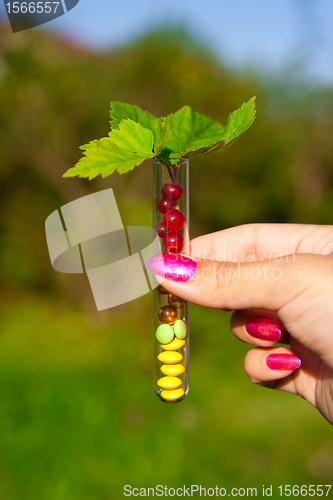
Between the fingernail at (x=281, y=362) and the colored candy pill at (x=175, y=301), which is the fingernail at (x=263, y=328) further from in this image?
the colored candy pill at (x=175, y=301)

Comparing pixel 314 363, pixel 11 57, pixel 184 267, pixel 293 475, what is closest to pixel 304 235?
pixel 314 363

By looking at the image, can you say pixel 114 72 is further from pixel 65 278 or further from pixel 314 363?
pixel 314 363

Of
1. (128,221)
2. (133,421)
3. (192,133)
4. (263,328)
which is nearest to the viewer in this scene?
(192,133)

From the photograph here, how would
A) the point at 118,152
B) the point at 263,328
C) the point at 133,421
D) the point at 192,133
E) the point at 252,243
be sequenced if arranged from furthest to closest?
the point at 133,421, the point at 252,243, the point at 263,328, the point at 192,133, the point at 118,152

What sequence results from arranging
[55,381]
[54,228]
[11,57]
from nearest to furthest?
[54,228] < [55,381] < [11,57]

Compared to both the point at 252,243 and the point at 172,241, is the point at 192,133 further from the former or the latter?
Result: the point at 252,243

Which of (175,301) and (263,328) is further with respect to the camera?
(263,328)

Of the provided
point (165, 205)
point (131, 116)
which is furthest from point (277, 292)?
point (131, 116)
